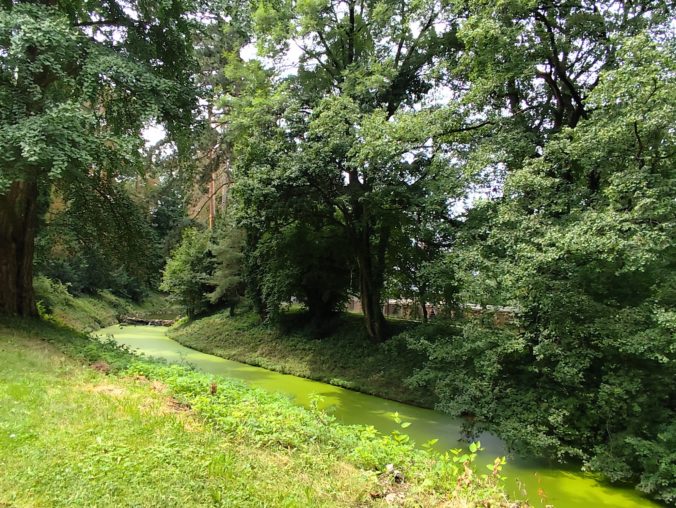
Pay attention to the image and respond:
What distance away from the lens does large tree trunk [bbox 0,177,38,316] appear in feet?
30.8

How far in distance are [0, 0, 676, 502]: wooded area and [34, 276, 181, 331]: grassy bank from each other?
6660 millimetres

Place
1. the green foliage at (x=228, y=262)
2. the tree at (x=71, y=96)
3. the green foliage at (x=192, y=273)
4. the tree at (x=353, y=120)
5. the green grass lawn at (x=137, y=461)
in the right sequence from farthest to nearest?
the green foliage at (x=192, y=273), the green foliage at (x=228, y=262), the tree at (x=353, y=120), the tree at (x=71, y=96), the green grass lawn at (x=137, y=461)

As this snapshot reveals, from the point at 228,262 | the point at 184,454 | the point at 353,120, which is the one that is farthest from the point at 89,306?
the point at 184,454

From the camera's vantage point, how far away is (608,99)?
638 cm

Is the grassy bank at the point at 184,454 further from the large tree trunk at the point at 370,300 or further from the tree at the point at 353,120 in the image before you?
the large tree trunk at the point at 370,300

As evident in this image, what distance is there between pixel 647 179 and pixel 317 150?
772cm

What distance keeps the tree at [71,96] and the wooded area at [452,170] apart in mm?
45

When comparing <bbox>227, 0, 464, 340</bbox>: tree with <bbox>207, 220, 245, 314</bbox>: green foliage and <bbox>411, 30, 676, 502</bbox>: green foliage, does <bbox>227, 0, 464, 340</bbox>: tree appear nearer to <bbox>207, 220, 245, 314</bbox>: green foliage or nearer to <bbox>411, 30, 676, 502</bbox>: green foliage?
<bbox>411, 30, 676, 502</bbox>: green foliage

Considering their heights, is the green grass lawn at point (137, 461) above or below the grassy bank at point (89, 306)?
above

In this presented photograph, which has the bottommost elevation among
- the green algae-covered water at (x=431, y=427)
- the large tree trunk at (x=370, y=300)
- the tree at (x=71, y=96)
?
the green algae-covered water at (x=431, y=427)

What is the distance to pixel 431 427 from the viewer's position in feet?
28.9

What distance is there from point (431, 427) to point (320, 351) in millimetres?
6260

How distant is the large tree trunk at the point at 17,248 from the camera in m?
9.40

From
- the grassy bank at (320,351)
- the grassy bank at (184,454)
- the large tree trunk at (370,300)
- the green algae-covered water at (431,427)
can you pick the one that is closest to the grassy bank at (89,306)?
the green algae-covered water at (431,427)
